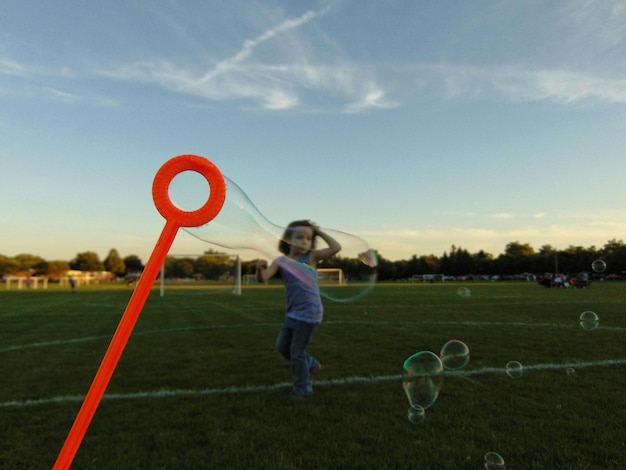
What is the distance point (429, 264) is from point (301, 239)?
80.8 feet

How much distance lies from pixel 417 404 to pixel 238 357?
4466 millimetres

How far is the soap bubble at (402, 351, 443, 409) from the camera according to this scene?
5027 mm

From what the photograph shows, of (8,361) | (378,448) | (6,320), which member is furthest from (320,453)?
(6,320)

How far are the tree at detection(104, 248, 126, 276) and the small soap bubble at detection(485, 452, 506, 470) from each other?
166 metres

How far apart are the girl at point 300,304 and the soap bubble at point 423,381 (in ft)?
3.98

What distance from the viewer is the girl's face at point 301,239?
4.54 m

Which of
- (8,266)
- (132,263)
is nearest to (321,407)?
(8,266)

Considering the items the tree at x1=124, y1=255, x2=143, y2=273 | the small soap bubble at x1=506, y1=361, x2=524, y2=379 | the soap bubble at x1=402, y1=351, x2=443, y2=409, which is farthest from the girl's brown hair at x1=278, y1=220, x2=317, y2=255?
Result: the tree at x1=124, y1=255, x2=143, y2=273

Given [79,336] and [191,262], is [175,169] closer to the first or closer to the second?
[79,336]

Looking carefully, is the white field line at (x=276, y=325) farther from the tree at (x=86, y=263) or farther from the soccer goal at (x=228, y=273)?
the tree at (x=86, y=263)

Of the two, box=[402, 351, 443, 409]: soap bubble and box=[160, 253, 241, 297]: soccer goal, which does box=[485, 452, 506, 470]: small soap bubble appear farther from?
box=[160, 253, 241, 297]: soccer goal

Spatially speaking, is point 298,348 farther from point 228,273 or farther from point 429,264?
point 228,273

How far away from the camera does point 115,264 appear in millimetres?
160875

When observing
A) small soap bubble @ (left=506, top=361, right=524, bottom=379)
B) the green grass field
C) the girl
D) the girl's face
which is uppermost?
the girl's face
